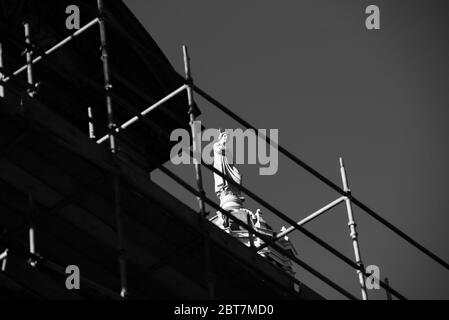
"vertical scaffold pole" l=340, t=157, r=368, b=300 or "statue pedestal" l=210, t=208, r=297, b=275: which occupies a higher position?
"statue pedestal" l=210, t=208, r=297, b=275

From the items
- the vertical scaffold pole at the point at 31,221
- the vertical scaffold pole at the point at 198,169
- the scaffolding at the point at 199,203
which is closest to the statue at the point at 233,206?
the scaffolding at the point at 199,203

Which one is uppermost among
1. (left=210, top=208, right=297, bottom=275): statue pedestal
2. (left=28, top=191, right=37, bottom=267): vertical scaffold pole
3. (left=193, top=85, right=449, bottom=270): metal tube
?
(left=210, top=208, right=297, bottom=275): statue pedestal

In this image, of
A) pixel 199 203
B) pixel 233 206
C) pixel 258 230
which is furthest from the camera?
A: pixel 233 206

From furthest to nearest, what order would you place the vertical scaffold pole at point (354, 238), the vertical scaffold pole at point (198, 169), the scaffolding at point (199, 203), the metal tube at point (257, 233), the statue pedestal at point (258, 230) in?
the statue pedestal at point (258, 230) < the vertical scaffold pole at point (354, 238) < the metal tube at point (257, 233) < the vertical scaffold pole at point (198, 169) < the scaffolding at point (199, 203)

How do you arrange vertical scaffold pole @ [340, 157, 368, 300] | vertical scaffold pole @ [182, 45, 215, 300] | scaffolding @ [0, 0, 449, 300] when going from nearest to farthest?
1. scaffolding @ [0, 0, 449, 300]
2. vertical scaffold pole @ [182, 45, 215, 300]
3. vertical scaffold pole @ [340, 157, 368, 300]

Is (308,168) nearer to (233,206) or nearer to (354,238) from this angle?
(354,238)

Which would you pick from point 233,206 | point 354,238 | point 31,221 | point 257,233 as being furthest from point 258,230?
point 31,221

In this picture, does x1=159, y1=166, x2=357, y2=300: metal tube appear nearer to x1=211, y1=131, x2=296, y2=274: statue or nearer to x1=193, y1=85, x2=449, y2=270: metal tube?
x1=193, y1=85, x2=449, y2=270: metal tube

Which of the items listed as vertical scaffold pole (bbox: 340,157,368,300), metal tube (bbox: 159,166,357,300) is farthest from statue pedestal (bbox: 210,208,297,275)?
metal tube (bbox: 159,166,357,300)

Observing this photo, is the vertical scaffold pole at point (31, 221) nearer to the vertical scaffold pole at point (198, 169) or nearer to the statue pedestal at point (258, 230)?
the vertical scaffold pole at point (198, 169)

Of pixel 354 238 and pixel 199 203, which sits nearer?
pixel 199 203
